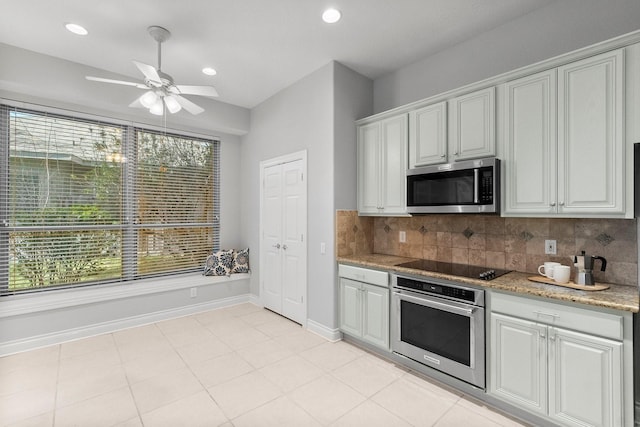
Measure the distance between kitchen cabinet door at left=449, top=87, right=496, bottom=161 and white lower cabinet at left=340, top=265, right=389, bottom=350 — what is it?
1.31 meters

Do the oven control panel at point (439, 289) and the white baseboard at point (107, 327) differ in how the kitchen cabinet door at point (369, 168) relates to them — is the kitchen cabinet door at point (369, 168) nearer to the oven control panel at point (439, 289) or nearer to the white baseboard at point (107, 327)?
the oven control panel at point (439, 289)

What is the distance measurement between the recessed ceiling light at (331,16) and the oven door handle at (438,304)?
2428 millimetres

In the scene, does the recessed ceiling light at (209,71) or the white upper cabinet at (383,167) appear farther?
the recessed ceiling light at (209,71)

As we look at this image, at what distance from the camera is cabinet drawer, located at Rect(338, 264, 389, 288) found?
287 cm

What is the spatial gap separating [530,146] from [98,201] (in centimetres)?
461

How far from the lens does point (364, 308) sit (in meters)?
3.06

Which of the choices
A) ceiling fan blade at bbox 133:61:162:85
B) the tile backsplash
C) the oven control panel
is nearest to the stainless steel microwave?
the tile backsplash

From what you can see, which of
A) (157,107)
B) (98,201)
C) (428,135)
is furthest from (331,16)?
(98,201)

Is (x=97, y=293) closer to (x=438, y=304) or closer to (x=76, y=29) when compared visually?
(x=76, y=29)

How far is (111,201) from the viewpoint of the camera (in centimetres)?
389

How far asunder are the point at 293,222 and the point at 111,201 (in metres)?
2.36

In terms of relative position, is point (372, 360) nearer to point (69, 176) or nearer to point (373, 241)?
point (373, 241)

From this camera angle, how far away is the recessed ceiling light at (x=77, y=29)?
2.63 metres

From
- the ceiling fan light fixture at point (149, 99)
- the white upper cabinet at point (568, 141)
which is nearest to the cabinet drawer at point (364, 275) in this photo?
the white upper cabinet at point (568, 141)
